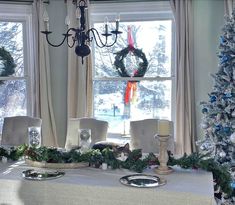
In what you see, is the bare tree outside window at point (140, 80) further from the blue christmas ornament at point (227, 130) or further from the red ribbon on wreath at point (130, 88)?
the blue christmas ornament at point (227, 130)

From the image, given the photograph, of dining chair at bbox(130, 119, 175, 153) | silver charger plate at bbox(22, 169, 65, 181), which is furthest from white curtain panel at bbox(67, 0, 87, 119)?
silver charger plate at bbox(22, 169, 65, 181)

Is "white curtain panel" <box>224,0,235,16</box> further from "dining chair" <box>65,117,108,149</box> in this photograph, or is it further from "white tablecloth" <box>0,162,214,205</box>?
"white tablecloth" <box>0,162,214,205</box>

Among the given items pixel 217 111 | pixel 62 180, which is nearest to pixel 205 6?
pixel 217 111

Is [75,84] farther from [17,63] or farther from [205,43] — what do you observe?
[205,43]

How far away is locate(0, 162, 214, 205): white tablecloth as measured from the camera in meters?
1.99

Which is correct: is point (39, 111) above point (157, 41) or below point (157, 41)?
below

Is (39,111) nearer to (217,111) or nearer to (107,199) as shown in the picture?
(217,111)

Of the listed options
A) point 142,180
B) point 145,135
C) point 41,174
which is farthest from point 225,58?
point 41,174

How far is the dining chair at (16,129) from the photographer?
369 centimetres

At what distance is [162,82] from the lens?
4625 millimetres

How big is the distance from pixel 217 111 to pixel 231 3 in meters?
1.41

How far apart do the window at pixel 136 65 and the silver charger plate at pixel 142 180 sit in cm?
246

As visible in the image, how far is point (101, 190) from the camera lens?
2096 millimetres

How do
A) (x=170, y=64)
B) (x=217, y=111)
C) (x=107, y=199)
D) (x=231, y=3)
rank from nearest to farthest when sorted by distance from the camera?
(x=107, y=199), (x=217, y=111), (x=231, y=3), (x=170, y=64)
